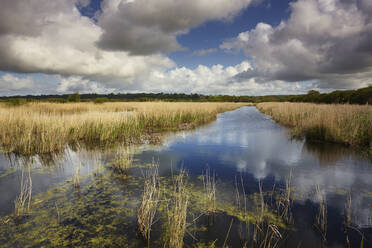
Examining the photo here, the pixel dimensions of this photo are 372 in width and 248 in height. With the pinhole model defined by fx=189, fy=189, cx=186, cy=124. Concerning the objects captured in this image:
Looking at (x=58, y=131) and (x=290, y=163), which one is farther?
(x=58, y=131)

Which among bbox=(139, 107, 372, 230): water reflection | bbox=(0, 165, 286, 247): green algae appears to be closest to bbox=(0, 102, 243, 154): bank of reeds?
bbox=(139, 107, 372, 230): water reflection

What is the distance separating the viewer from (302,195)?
3.64m

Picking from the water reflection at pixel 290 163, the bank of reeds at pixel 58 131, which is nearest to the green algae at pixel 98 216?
the water reflection at pixel 290 163

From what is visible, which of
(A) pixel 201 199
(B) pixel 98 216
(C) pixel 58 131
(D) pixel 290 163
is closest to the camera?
(B) pixel 98 216

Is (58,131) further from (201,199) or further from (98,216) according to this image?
(201,199)

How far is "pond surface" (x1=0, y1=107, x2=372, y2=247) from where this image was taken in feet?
8.31

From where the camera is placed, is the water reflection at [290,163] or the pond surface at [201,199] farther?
the water reflection at [290,163]

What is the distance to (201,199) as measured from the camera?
138 inches

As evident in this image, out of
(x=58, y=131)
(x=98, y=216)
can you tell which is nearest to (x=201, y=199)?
(x=98, y=216)

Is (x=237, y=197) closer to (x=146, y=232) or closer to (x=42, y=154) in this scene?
(x=146, y=232)

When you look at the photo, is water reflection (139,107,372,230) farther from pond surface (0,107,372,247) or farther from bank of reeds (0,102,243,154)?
bank of reeds (0,102,243,154)

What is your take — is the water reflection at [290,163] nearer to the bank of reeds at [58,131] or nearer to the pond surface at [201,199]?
the pond surface at [201,199]

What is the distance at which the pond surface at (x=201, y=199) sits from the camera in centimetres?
253

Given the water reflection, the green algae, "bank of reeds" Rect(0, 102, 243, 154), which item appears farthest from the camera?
"bank of reeds" Rect(0, 102, 243, 154)
